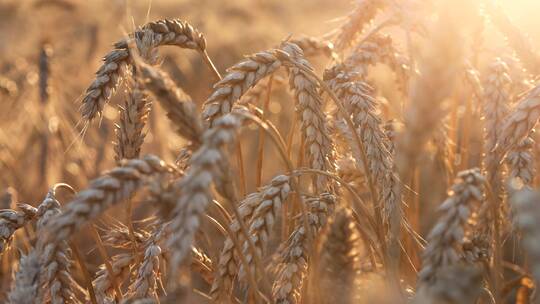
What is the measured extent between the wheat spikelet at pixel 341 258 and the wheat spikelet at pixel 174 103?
3.56 ft

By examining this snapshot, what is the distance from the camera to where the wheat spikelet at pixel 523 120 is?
6.22 ft

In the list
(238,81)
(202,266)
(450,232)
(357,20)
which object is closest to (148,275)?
(202,266)

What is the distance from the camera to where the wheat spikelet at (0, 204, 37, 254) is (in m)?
1.94

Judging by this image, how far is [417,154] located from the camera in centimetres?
123

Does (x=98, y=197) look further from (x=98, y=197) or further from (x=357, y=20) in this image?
(x=357, y=20)

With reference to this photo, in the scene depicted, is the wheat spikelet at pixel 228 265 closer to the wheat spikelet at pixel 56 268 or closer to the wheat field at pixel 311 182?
the wheat field at pixel 311 182

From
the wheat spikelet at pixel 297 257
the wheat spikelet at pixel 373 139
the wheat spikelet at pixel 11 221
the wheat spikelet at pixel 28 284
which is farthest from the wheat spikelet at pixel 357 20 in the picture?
the wheat spikelet at pixel 28 284

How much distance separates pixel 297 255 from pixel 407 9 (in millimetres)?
1065

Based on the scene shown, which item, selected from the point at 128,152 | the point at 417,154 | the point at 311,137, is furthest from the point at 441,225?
the point at 128,152

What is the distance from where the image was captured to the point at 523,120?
1.91 meters

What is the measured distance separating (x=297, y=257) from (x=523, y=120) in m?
0.75

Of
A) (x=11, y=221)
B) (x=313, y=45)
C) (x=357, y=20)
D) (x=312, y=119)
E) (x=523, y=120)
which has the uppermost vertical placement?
(x=357, y=20)

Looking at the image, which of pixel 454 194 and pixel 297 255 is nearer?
pixel 454 194

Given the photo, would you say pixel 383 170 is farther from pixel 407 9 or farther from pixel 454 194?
pixel 407 9
